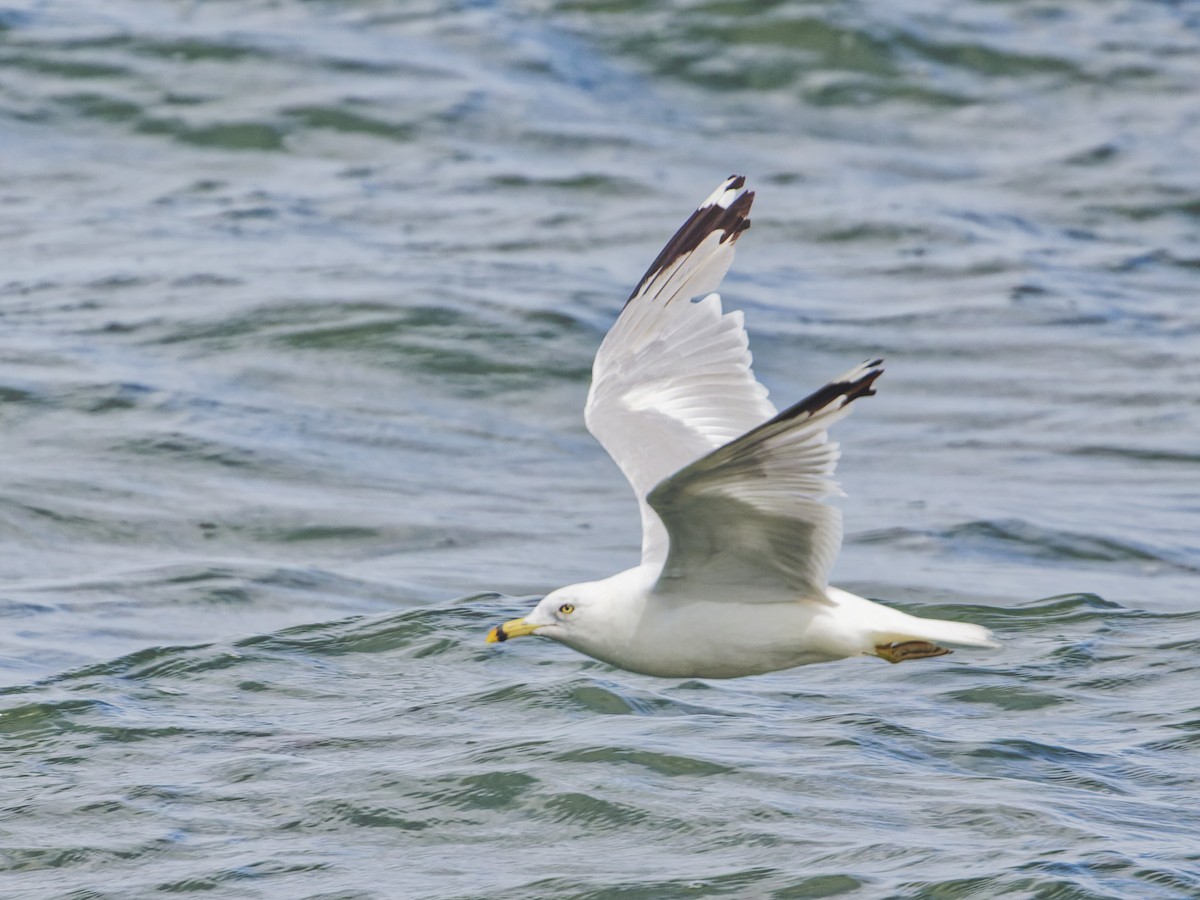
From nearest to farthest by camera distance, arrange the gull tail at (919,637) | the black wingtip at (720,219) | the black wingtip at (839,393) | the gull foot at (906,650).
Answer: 1. the black wingtip at (839,393)
2. the gull tail at (919,637)
3. the gull foot at (906,650)
4. the black wingtip at (720,219)

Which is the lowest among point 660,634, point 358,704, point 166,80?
point 358,704

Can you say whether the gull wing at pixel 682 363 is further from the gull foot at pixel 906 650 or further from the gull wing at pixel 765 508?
the gull foot at pixel 906 650

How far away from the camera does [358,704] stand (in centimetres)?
883

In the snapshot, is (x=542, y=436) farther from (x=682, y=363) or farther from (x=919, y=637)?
A: (x=919, y=637)

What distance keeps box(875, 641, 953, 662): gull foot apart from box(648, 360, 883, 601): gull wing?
0.28 metres

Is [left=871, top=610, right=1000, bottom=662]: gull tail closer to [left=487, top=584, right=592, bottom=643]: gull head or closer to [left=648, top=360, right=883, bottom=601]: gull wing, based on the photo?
[left=648, top=360, right=883, bottom=601]: gull wing

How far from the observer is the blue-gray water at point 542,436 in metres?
7.56

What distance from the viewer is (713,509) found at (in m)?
6.15

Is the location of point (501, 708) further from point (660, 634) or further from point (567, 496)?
point (567, 496)

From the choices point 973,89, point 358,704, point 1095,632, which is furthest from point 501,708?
point 973,89

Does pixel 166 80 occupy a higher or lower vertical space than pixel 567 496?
higher

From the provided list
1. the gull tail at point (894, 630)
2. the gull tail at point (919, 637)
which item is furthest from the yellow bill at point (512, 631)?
the gull tail at point (919, 637)

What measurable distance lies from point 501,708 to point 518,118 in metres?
11.0

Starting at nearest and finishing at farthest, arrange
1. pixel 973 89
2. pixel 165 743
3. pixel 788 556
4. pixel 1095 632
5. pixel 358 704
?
pixel 788 556 < pixel 165 743 < pixel 358 704 < pixel 1095 632 < pixel 973 89
